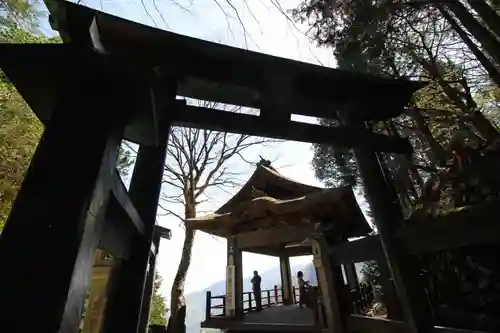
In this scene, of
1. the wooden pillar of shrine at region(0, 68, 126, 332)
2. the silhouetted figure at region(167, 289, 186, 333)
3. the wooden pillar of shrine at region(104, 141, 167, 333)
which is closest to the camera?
the wooden pillar of shrine at region(0, 68, 126, 332)

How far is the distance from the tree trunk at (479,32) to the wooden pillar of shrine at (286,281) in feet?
34.2

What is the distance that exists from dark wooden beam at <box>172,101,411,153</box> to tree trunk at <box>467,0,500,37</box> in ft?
8.60

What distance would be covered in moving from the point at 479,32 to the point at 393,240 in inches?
157

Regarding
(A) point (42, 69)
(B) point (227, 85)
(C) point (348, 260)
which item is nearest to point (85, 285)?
(A) point (42, 69)

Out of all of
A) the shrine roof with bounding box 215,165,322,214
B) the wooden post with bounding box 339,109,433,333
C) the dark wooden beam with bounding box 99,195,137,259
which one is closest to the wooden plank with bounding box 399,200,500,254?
the wooden post with bounding box 339,109,433,333

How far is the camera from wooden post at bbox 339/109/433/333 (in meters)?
2.49

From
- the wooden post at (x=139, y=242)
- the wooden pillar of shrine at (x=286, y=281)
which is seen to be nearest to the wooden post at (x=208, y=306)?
the wooden pillar of shrine at (x=286, y=281)

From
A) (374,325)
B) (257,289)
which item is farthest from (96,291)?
(257,289)

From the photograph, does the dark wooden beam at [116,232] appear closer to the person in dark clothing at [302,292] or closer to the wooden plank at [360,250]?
the wooden plank at [360,250]

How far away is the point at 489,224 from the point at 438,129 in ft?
20.7

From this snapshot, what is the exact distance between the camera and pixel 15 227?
113cm

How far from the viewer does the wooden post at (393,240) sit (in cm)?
249

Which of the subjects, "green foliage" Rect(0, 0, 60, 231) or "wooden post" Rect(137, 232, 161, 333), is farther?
"green foliage" Rect(0, 0, 60, 231)

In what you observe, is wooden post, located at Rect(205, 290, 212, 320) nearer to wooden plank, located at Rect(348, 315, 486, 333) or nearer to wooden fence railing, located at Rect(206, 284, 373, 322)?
wooden fence railing, located at Rect(206, 284, 373, 322)
